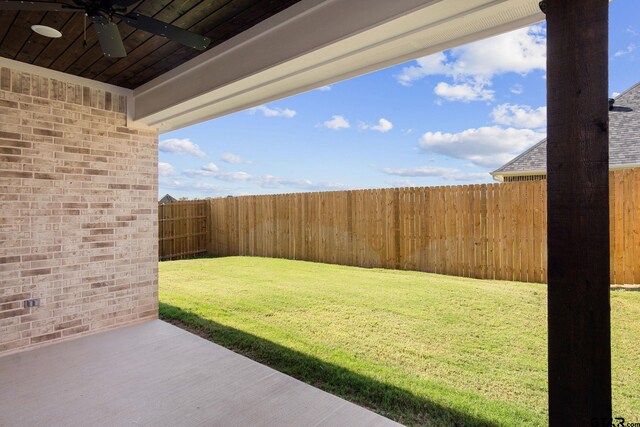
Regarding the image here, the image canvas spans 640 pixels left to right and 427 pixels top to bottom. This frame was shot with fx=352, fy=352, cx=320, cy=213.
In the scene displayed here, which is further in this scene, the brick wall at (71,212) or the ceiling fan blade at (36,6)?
the brick wall at (71,212)

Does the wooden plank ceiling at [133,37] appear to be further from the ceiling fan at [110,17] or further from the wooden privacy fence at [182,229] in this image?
the wooden privacy fence at [182,229]

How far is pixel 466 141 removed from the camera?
31.3ft

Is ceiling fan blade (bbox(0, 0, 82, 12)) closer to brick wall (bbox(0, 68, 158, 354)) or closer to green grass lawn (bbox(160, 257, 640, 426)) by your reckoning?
brick wall (bbox(0, 68, 158, 354))

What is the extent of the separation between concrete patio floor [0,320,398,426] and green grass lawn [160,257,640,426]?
22 cm

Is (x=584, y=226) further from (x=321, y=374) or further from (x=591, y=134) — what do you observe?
(x=321, y=374)

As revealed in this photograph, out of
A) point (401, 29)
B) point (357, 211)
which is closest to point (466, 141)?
point (357, 211)

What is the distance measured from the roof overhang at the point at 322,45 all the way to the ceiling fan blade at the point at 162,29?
1.96ft

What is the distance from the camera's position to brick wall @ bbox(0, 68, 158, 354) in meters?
3.44

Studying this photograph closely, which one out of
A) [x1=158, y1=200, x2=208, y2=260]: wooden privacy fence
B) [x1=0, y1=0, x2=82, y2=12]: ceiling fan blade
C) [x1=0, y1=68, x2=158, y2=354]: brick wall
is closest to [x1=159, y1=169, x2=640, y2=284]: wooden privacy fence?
[x1=158, y1=200, x2=208, y2=260]: wooden privacy fence

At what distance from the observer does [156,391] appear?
2.65 meters

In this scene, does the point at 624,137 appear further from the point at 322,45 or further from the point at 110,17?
the point at 110,17

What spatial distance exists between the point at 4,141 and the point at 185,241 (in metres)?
8.01

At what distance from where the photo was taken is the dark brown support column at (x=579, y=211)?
4.07ft

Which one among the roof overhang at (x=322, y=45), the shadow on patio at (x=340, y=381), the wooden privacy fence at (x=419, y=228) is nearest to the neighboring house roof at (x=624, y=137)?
the wooden privacy fence at (x=419, y=228)
